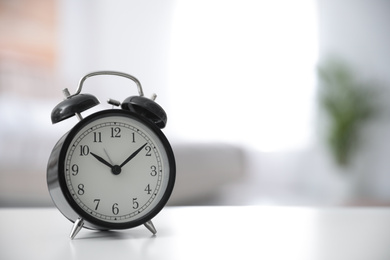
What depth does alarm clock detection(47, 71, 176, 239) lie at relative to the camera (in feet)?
2.68

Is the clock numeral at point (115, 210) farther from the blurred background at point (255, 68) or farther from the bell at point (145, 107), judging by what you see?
the blurred background at point (255, 68)

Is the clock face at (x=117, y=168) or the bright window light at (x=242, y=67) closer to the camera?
the clock face at (x=117, y=168)

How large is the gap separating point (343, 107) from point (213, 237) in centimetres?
502

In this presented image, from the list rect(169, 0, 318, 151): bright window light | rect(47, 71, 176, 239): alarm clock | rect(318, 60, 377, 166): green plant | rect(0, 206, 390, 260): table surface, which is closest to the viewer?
rect(0, 206, 390, 260): table surface

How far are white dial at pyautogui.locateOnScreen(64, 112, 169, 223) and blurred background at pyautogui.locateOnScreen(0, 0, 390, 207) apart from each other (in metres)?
4.70

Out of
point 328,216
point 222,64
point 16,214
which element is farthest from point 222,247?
point 222,64

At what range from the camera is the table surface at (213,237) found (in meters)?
0.69

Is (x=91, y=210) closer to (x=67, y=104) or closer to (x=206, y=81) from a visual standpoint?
(x=67, y=104)

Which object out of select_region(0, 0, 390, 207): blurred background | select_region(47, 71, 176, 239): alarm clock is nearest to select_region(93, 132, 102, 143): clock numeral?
select_region(47, 71, 176, 239): alarm clock

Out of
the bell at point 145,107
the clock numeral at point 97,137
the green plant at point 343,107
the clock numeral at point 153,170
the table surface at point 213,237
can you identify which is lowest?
the green plant at point 343,107

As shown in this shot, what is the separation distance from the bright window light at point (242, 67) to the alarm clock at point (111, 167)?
494 centimetres

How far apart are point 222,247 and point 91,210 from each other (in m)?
0.23

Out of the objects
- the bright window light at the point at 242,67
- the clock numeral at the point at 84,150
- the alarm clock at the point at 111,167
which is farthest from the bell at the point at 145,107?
the bright window light at the point at 242,67

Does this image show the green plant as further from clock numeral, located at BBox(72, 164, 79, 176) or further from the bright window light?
clock numeral, located at BBox(72, 164, 79, 176)
